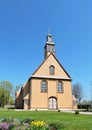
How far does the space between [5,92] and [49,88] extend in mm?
31566

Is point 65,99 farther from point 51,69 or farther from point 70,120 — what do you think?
point 70,120

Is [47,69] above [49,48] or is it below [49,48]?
below

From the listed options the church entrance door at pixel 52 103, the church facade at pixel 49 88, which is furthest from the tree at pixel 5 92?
the church entrance door at pixel 52 103

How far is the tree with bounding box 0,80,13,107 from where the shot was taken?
6926cm

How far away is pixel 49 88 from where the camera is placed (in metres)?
42.8

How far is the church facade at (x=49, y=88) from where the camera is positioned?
41.7 meters

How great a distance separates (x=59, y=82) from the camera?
144 feet

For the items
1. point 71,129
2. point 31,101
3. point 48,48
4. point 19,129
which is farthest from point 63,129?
point 48,48

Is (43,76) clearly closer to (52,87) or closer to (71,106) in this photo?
(52,87)

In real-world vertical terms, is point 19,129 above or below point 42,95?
below

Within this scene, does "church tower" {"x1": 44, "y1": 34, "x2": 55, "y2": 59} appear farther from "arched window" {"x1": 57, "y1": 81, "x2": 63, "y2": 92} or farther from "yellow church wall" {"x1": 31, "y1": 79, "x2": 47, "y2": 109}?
"yellow church wall" {"x1": 31, "y1": 79, "x2": 47, "y2": 109}

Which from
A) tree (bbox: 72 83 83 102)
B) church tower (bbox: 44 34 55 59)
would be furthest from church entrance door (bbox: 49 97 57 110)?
tree (bbox: 72 83 83 102)

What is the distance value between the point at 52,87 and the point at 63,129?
1328 inches

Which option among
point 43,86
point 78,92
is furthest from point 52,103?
point 78,92
